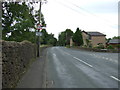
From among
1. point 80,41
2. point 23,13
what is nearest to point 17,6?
point 23,13

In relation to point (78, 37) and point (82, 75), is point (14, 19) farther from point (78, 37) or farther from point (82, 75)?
point (78, 37)

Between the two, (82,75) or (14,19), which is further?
(14,19)

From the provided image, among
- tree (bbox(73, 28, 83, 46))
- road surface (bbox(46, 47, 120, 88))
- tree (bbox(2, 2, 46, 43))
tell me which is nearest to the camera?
road surface (bbox(46, 47, 120, 88))

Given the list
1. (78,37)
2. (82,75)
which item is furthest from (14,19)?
(78,37)

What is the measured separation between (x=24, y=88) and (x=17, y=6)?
41.3 ft

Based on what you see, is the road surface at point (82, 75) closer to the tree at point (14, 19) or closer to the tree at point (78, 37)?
the tree at point (14, 19)

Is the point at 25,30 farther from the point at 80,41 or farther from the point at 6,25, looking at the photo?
the point at 80,41

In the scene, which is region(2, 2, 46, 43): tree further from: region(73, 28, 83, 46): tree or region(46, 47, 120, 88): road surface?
region(73, 28, 83, 46): tree

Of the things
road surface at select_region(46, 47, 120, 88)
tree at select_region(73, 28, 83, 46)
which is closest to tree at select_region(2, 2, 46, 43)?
road surface at select_region(46, 47, 120, 88)

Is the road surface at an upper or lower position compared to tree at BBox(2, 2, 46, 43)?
lower

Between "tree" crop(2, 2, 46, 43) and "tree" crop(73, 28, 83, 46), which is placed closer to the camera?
"tree" crop(2, 2, 46, 43)

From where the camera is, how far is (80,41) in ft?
254

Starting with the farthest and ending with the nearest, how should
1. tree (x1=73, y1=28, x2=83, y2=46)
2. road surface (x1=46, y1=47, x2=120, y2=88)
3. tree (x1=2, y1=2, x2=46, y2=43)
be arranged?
1. tree (x1=73, y1=28, x2=83, y2=46)
2. tree (x1=2, y1=2, x2=46, y2=43)
3. road surface (x1=46, y1=47, x2=120, y2=88)

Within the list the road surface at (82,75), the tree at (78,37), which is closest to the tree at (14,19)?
the road surface at (82,75)
